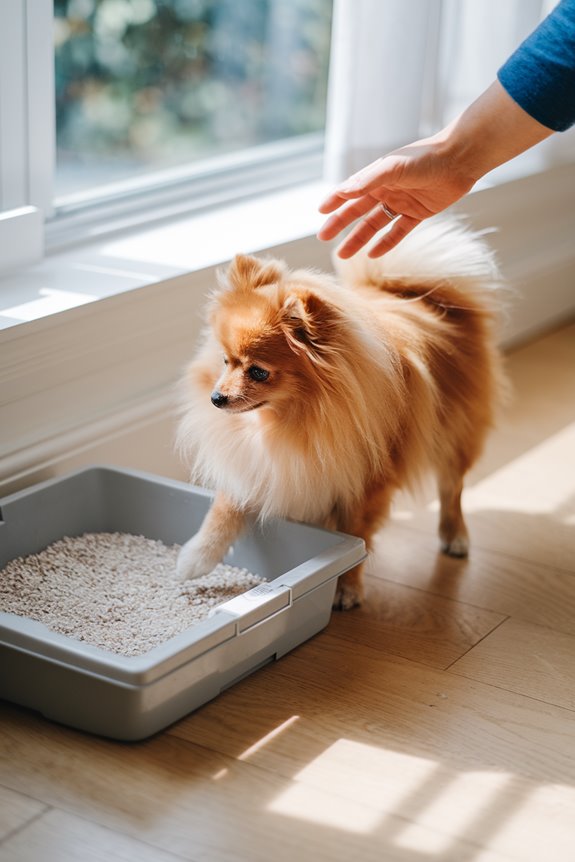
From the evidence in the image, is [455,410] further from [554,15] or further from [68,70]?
[68,70]

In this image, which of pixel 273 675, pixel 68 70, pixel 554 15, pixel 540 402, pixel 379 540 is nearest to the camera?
pixel 554 15

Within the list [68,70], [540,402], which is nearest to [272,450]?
[68,70]

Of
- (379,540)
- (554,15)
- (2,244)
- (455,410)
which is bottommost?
(379,540)

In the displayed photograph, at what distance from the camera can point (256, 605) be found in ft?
4.68

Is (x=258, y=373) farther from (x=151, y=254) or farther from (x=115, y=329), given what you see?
(x=151, y=254)

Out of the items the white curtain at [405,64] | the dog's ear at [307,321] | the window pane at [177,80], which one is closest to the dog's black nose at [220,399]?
the dog's ear at [307,321]

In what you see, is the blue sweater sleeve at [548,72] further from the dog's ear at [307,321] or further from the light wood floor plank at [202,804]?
the light wood floor plank at [202,804]

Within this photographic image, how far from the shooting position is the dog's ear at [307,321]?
1.45 meters

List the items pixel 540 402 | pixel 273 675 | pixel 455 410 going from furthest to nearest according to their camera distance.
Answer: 1. pixel 540 402
2. pixel 455 410
3. pixel 273 675

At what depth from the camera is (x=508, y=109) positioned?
1476mm

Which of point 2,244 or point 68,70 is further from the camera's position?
point 68,70

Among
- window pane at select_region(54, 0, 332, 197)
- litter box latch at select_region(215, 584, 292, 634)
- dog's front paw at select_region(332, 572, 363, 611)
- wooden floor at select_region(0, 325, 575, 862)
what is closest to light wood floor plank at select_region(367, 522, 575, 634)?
wooden floor at select_region(0, 325, 575, 862)

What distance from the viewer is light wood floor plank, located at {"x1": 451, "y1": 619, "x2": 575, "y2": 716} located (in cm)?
155

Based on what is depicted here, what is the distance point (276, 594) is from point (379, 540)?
1.92 feet
